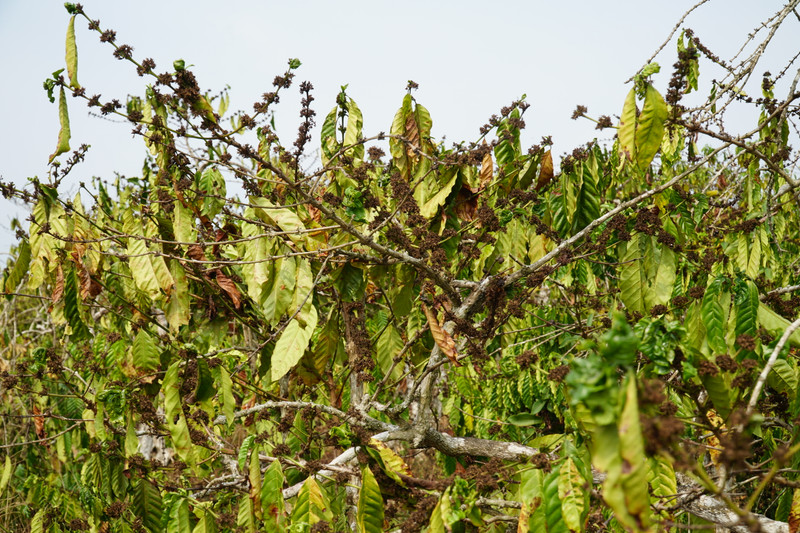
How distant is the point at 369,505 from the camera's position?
1607 millimetres

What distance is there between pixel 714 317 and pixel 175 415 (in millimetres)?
1655

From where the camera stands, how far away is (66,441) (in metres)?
3.29

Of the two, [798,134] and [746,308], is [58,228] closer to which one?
[746,308]

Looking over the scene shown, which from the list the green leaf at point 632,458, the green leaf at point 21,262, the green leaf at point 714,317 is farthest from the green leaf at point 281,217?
the green leaf at point 632,458

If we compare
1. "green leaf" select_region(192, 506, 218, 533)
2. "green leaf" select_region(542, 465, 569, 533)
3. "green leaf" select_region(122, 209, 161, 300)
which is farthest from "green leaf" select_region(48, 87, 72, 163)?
"green leaf" select_region(542, 465, 569, 533)

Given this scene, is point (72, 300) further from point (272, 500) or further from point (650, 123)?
point (650, 123)

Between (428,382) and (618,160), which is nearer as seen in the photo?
(428,382)

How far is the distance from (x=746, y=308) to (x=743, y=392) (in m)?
0.25

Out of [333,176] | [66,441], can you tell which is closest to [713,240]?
[333,176]

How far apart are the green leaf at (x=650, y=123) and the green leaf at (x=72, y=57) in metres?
1.86

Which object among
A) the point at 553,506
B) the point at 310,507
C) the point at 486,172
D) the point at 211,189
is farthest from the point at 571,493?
the point at 211,189

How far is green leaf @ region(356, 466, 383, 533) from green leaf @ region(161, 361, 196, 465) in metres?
0.64

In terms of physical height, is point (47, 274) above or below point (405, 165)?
below

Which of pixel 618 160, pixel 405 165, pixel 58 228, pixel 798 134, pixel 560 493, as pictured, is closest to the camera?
pixel 560 493
